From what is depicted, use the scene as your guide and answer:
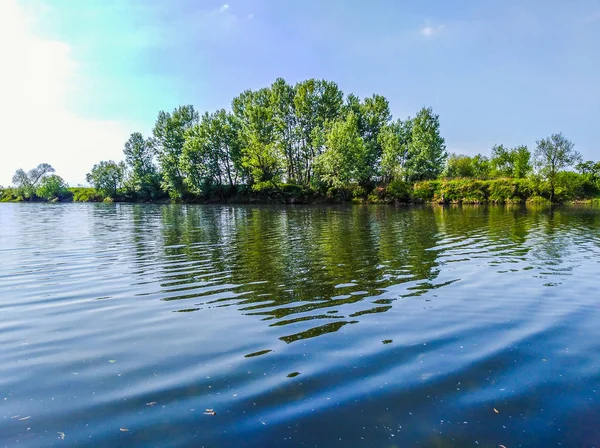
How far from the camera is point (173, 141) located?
86500 millimetres

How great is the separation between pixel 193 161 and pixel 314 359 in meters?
79.3

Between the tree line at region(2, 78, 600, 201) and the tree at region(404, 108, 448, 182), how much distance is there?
193 mm

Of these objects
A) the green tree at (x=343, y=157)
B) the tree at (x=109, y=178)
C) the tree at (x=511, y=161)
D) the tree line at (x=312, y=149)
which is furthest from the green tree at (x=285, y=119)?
the tree at (x=109, y=178)

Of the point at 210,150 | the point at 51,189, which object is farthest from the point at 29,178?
the point at 210,150

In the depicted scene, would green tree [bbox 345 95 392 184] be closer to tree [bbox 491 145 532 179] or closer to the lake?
tree [bbox 491 145 532 179]

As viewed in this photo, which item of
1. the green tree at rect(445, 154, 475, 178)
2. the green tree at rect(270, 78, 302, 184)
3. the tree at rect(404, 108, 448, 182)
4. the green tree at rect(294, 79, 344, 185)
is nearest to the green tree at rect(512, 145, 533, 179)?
the green tree at rect(445, 154, 475, 178)

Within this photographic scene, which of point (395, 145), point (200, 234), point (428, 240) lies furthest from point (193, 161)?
point (428, 240)

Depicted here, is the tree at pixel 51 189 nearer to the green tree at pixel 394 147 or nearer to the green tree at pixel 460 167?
the green tree at pixel 394 147

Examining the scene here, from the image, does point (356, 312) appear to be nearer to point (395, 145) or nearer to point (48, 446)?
point (48, 446)

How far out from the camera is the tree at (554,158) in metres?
64.1

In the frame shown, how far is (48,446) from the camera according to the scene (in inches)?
154

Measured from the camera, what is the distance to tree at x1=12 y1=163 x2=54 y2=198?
12686cm

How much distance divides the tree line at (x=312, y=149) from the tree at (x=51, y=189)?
186ft

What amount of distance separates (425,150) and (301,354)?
7119 cm
